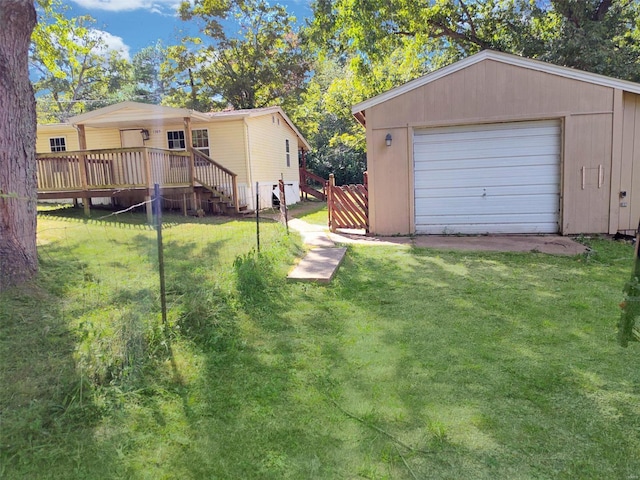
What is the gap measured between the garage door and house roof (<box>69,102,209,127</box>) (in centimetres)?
723

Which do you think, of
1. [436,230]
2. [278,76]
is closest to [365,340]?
[436,230]

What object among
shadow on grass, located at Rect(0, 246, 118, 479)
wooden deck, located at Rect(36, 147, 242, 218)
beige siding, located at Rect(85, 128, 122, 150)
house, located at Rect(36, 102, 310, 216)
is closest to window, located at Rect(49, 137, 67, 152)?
house, located at Rect(36, 102, 310, 216)

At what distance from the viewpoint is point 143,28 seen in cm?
2961

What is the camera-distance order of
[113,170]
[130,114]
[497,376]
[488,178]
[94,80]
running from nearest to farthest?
[497,376] < [488,178] < [113,170] < [130,114] < [94,80]

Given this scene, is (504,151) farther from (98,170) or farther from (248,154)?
(98,170)

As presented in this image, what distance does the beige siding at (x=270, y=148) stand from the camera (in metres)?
14.9

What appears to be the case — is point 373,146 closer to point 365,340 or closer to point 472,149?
point 472,149

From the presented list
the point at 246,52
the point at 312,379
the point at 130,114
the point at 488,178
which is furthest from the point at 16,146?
the point at 246,52

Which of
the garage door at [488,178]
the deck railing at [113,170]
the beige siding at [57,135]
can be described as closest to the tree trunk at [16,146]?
the deck railing at [113,170]

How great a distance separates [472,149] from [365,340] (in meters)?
6.38

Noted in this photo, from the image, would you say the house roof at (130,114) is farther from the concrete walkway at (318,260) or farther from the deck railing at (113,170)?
the concrete walkway at (318,260)

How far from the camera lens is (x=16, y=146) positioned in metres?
4.74

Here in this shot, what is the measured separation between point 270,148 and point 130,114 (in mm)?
5348

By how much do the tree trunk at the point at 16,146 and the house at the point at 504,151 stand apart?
5937mm
